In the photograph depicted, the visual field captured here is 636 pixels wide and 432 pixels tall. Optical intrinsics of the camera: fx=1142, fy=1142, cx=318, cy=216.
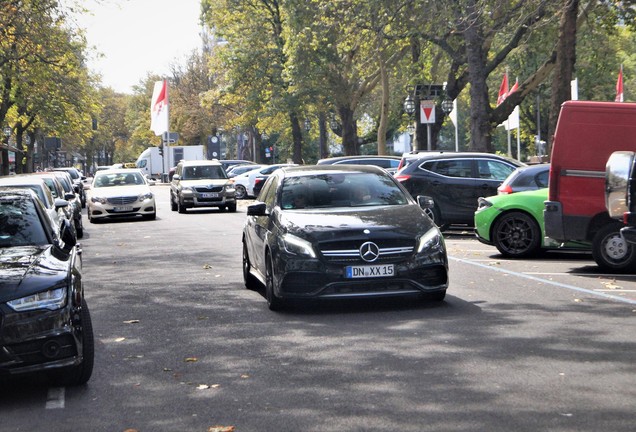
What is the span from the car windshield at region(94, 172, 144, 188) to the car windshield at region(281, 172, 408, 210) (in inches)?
859

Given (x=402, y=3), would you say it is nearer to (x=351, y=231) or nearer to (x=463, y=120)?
(x=351, y=231)

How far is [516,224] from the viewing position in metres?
17.7

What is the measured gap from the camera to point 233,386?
311 inches

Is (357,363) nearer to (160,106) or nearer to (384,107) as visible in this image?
(384,107)

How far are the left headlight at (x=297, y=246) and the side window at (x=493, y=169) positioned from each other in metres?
12.3

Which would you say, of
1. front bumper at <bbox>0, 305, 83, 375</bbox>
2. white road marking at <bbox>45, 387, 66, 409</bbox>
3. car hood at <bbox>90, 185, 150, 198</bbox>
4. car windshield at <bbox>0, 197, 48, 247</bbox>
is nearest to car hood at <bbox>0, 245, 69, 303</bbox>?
front bumper at <bbox>0, 305, 83, 375</bbox>

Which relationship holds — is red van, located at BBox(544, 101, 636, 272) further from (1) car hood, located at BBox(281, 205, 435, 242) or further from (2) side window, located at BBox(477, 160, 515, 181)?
(2) side window, located at BBox(477, 160, 515, 181)

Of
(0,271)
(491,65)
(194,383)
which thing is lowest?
(194,383)

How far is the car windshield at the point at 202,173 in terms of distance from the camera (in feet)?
123

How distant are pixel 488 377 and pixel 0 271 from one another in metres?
3.48

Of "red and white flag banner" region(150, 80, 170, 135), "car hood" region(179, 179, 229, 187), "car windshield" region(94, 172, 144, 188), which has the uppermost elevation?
"red and white flag banner" region(150, 80, 170, 135)

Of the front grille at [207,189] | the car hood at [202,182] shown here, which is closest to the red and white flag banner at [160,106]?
the car hood at [202,182]

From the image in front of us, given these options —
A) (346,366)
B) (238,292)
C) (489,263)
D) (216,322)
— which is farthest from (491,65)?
(346,366)

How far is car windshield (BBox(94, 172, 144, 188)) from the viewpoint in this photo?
34.2m
